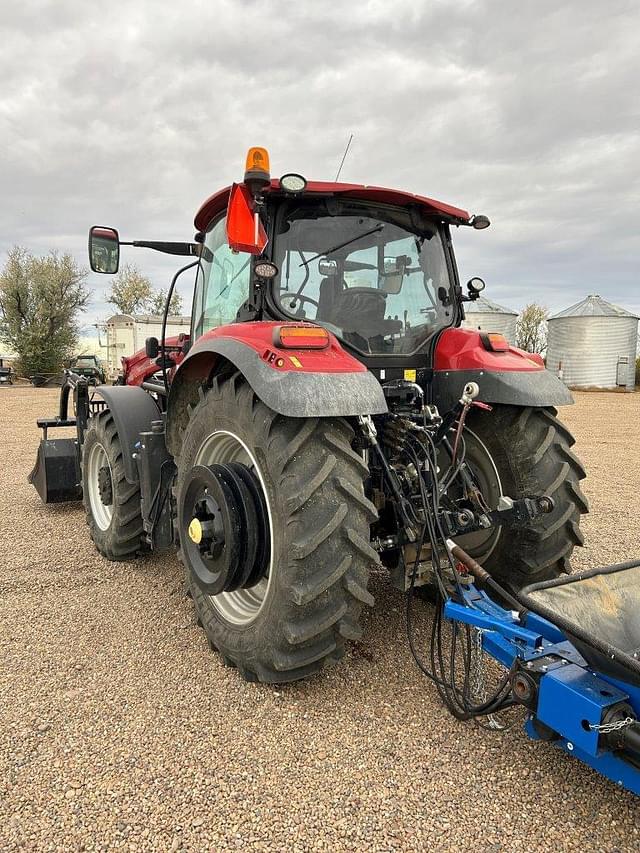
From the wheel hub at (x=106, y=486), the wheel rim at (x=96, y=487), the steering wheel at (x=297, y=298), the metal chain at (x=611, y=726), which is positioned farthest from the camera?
the wheel rim at (x=96, y=487)

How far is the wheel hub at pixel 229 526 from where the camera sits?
2428 mm

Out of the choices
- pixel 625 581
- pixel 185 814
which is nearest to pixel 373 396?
pixel 625 581

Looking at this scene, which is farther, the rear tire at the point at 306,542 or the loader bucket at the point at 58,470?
the loader bucket at the point at 58,470

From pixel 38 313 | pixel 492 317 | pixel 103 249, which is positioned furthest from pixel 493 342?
pixel 38 313

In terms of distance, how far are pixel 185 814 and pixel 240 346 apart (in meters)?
1.70

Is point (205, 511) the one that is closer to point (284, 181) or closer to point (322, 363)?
point (322, 363)

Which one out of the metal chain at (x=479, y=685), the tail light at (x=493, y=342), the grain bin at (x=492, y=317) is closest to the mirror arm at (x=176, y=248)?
the tail light at (x=493, y=342)

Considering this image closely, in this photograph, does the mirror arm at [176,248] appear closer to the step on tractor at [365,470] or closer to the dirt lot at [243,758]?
the step on tractor at [365,470]

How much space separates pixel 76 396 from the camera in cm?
529

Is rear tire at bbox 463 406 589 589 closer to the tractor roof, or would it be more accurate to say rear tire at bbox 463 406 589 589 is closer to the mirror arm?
the tractor roof

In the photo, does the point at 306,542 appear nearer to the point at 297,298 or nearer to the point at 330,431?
the point at 330,431

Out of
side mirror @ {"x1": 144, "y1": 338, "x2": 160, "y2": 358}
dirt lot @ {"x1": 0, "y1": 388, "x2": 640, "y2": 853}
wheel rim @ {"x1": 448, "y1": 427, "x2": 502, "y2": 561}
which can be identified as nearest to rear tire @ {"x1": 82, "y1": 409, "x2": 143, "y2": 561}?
side mirror @ {"x1": 144, "y1": 338, "x2": 160, "y2": 358}

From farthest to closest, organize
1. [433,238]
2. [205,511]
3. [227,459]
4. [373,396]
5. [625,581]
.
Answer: [433,238], [227,459], [205,511], [373,396], [625,581]

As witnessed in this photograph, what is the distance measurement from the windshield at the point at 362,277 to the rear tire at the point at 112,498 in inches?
72.3
